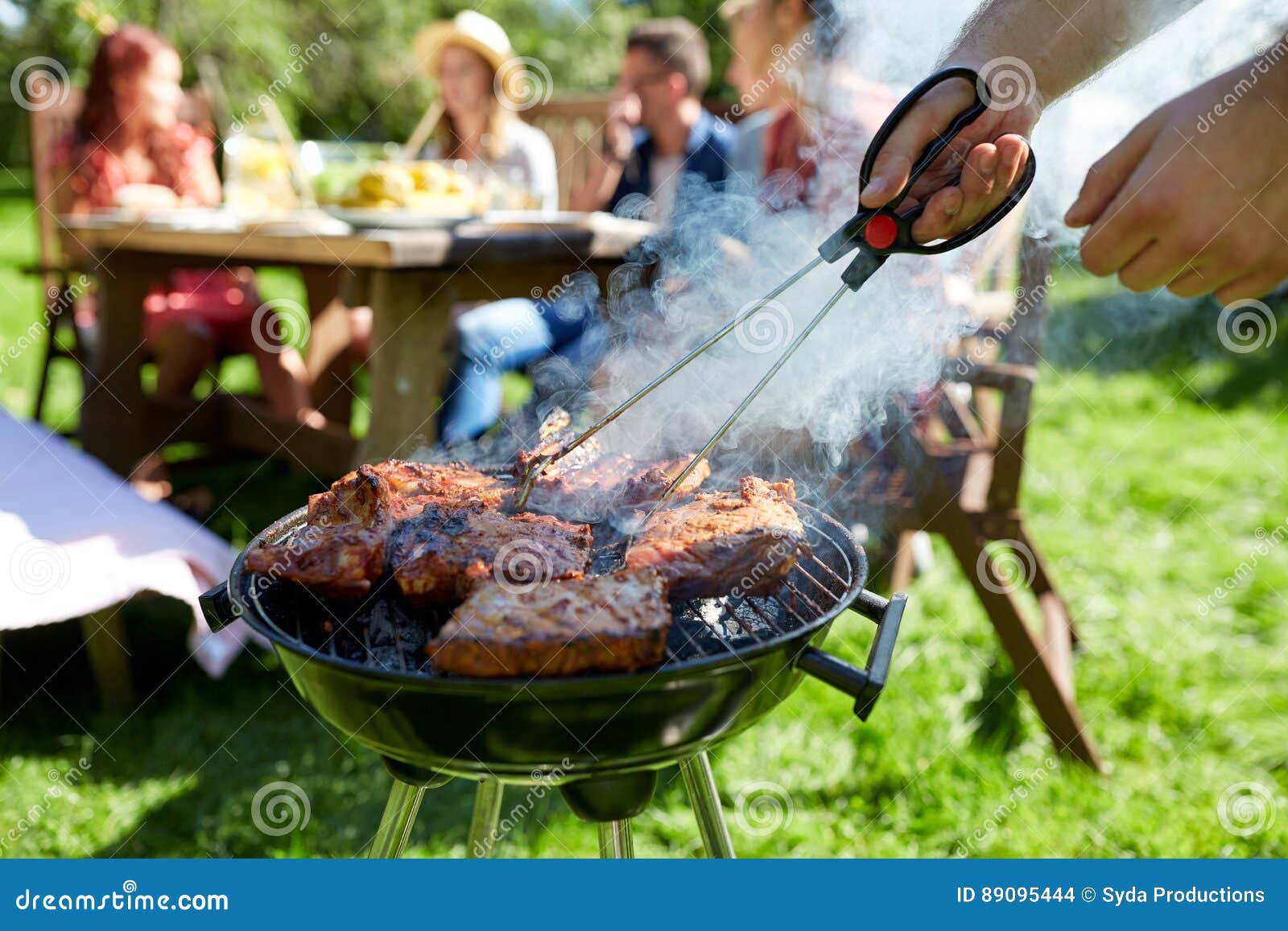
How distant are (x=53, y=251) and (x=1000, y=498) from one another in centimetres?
542

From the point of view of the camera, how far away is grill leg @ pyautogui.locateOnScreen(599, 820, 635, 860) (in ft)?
5.70

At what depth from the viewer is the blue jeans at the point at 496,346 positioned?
4305 millimetres

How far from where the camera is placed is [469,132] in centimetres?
558

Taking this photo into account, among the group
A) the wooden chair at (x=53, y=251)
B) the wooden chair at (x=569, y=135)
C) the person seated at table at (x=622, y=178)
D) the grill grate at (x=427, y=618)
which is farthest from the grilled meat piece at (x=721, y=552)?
the wooden chair at (x=569, y=135)

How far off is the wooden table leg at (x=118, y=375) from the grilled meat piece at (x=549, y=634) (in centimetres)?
344

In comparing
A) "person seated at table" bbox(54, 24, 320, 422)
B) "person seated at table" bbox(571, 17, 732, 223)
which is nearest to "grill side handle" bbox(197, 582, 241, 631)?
"person seated at table" bbox(54, 24, 320, 422)

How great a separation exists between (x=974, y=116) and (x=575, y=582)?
3.69 ft

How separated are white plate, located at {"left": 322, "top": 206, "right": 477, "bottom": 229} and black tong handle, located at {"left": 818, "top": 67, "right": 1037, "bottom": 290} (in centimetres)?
218

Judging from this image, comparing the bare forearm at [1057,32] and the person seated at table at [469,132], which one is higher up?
the bare forearm at [1057,32]

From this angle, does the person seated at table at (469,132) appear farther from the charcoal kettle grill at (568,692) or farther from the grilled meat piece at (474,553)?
the grilled meat piece at (474,553)

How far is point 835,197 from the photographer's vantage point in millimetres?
3512

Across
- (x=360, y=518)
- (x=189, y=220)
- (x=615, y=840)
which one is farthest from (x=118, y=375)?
(x=615, y=840)

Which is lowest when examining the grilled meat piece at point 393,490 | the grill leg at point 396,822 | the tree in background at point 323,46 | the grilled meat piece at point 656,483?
the tree in background at point 323,46

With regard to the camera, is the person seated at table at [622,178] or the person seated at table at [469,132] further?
the person seated at table at [469,132]
